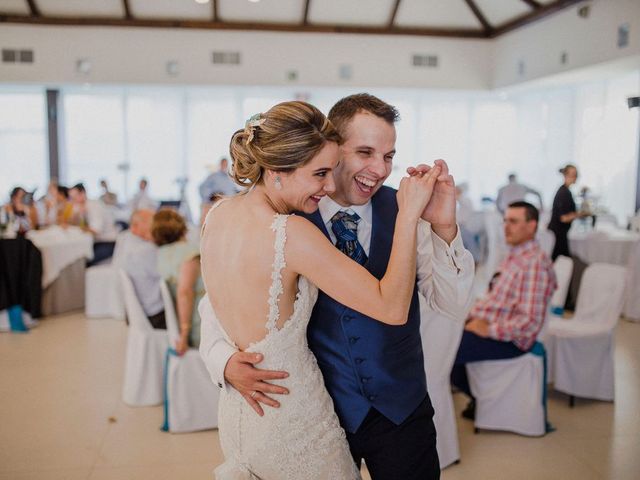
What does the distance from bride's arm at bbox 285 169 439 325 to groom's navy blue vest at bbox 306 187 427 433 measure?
0.20 metres

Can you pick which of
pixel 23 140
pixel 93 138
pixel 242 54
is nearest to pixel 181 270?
pixel 242 54

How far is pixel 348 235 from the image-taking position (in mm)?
1681

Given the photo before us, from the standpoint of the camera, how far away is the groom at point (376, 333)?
1632 millimetres

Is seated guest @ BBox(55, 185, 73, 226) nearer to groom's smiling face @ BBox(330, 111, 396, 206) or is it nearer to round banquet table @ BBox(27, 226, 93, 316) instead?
round banquet table @ BBox(27, 226, 93, 316)

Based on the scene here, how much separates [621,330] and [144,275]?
4.41m

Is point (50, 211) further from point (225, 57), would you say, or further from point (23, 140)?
point (23, 140)

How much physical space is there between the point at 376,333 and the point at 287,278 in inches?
12.2

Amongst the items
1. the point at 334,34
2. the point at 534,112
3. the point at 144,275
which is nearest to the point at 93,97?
the point at 334,34

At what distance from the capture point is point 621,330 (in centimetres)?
595

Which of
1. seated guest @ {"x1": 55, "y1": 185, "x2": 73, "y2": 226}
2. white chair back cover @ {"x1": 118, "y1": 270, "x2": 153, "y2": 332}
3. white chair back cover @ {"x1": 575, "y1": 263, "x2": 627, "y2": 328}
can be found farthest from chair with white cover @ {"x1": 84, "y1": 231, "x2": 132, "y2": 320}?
white chair back cover @ {"x1": 575, "y1": 263, "x2": 627, "y2": 328}

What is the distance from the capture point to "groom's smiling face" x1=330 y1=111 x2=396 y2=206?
1692 mm

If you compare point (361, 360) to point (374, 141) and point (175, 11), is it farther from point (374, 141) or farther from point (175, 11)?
point (175, 11)

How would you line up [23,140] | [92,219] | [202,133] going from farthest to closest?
[202,133]
[23,140]
[92,219]

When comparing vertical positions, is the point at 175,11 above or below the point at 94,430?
above
